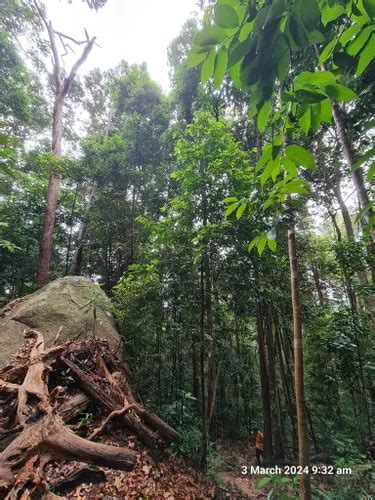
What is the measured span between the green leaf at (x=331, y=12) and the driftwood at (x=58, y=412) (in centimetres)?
339

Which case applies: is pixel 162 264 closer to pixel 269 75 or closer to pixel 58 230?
pixel 269 75

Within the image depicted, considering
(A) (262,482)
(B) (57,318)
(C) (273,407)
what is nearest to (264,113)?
(A) (262,482)

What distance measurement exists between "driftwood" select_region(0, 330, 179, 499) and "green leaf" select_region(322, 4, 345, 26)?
339cm

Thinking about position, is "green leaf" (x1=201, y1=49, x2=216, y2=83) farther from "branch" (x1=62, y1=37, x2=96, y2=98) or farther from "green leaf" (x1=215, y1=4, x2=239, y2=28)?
"branch" (x1=62, y1=37, x2=96, y2=98)

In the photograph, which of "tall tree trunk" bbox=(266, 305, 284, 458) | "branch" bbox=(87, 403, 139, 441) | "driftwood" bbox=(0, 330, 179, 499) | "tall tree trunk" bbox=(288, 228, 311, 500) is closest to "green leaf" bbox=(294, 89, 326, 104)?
"tall tree trunk" bbox=(288, 228, 311, 500)

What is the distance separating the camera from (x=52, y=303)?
660 centimetres

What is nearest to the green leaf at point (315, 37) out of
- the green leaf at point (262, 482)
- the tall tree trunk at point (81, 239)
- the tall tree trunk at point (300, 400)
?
the tall tree trunk at point (300, 400)

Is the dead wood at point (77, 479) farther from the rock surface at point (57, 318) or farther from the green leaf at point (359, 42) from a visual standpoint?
the green leaf at point (359, 42)

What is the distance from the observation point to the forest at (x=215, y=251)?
31.3 inches

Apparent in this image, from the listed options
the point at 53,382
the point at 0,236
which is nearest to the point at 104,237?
the point at 0,236

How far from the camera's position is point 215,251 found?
487 cm

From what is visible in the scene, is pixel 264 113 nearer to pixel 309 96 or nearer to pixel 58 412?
pixel 309 96

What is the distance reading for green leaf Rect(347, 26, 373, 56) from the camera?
2.28 feet

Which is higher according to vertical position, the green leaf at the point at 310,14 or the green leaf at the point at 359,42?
the green leaf at the point at 359,42
